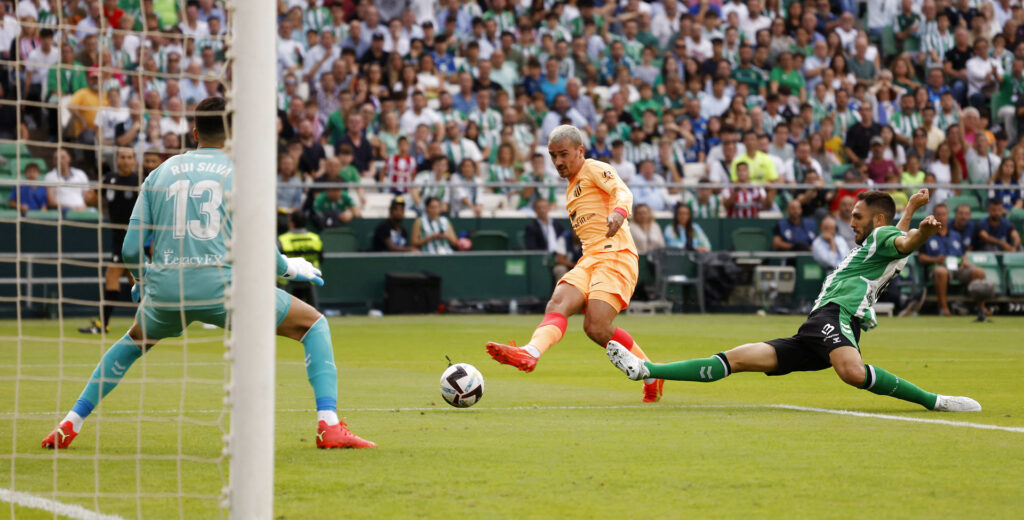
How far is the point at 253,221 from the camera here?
410 centimetres

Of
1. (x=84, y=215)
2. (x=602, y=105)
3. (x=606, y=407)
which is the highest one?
(x=602, y=105)

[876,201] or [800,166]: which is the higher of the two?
[800,166]

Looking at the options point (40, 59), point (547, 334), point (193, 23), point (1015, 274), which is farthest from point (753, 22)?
point (547, 334)

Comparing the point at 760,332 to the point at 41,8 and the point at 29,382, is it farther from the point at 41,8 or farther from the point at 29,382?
the point at 41,8

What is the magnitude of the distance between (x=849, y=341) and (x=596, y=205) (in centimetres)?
220

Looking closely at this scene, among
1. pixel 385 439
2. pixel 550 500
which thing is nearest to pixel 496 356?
pixel 385 439

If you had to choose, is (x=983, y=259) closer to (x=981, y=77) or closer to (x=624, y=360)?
(x=981, y=77)

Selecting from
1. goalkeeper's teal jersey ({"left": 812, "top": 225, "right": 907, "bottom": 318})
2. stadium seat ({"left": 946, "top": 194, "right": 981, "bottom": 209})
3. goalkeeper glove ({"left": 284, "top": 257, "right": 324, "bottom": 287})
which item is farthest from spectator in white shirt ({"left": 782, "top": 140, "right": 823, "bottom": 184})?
goalkeeper glove ({"left": 284, "top": 257, "right": 324, "bottom": 287})

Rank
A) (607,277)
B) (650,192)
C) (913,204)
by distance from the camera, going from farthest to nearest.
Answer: (650,192) → (607,277) → (913,204)

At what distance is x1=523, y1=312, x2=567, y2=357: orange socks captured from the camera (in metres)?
8.26

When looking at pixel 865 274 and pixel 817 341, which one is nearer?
pixel 817 341

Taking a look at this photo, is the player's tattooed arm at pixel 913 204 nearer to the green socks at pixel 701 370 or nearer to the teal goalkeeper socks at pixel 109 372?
the green socks at pixel 701 370

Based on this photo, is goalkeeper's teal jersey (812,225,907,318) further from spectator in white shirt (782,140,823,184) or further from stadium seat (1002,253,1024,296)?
spectator in white shirt (782,140,823,184)

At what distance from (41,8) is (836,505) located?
712 inches
